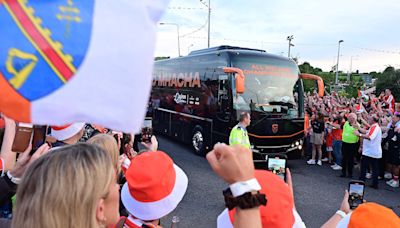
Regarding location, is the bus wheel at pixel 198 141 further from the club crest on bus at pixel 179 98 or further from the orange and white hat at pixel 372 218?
the orange and white hat at pixel 372 218

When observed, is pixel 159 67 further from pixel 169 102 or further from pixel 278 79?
pixel 278 79

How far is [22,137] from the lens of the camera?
1984mm

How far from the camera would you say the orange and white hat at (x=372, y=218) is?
61.6 inches

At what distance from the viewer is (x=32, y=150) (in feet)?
6.80

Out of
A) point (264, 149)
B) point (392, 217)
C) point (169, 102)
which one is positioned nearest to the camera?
point (392, 217)

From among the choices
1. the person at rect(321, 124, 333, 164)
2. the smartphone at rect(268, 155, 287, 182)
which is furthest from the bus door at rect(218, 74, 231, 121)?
the smartphone at rect(268, 155, 287, 182)

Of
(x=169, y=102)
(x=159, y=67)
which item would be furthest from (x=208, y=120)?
(x=159, y=67)

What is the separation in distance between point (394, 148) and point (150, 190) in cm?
755

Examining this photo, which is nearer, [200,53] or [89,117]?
[89,117]

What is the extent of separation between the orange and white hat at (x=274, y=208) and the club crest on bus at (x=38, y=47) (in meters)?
0.96

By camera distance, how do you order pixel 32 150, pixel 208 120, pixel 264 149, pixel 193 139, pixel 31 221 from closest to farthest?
pixel 31 221, pixel 32 150, pixel 264 149, pixel 208 120, pixel 193 139

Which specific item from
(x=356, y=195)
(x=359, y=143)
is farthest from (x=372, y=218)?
(x=359, y=143)

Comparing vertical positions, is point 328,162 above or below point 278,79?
below

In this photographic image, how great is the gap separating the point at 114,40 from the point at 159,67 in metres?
13.6
